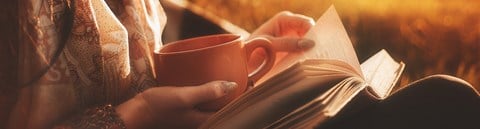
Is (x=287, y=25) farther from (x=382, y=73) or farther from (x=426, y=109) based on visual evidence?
(x=426, y=109)

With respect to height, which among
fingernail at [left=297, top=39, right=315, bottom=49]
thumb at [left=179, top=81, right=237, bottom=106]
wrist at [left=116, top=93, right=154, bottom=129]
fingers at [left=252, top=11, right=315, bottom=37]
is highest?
fingers at [left=252, top=11, right=315, bottom=37]

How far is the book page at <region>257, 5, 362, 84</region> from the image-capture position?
1.75ft

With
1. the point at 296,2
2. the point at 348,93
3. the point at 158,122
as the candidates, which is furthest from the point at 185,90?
the point at 296,2

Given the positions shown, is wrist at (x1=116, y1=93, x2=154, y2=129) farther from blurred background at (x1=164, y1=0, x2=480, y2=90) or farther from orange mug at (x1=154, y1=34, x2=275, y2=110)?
blurred background at (x1=164, y1=0, x2=480, y2=90)

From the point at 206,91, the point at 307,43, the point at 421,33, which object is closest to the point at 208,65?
the point at 206,91

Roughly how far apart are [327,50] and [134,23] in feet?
0.81

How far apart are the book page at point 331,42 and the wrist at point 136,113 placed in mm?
165

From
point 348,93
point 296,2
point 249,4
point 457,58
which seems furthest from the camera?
point 249,4

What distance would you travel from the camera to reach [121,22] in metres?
0.66

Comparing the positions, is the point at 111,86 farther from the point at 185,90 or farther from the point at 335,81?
the point at 335,81

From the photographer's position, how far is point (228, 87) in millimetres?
→ 547

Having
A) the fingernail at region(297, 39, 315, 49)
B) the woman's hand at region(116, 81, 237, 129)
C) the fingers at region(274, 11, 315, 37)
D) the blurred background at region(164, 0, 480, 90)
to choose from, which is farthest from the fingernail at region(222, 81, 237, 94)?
the blurred background at region(164, 0, 480, 90)

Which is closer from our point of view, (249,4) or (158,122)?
(158,122)

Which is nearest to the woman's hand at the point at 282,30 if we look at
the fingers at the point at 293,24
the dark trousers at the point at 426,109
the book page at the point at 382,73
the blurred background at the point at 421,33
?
the fingers at the point at 293,24
